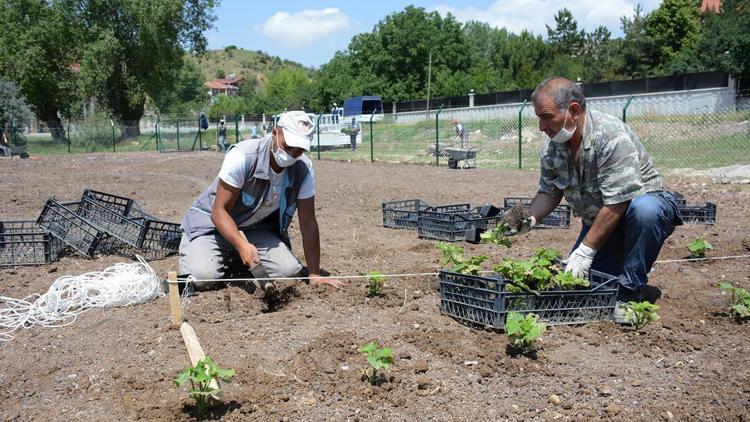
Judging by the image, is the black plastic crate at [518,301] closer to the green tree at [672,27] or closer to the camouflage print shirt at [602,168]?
the camouflage print shirt at [602,168]

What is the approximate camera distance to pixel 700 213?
25.3ft

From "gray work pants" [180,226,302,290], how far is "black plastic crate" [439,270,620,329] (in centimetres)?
153

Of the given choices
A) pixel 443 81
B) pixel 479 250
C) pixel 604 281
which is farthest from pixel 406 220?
pixel 443 81

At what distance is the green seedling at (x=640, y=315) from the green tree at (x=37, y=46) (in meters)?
36.3

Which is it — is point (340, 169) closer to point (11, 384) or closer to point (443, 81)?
point (11, 384)

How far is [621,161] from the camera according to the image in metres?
4.16

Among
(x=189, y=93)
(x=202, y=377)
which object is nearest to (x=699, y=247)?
(x=202, y=377)

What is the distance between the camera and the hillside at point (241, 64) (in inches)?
6811

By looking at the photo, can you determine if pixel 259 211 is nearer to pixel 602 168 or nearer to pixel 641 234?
pixel 602 168

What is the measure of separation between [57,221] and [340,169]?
12.7 metres

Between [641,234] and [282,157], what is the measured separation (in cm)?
265

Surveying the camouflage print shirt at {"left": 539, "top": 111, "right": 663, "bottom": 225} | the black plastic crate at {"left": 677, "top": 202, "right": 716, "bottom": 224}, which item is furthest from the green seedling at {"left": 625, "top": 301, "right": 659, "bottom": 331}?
the black plastic crate at {"left": 677, "top": 202, "right": 716, "bottom": 224}

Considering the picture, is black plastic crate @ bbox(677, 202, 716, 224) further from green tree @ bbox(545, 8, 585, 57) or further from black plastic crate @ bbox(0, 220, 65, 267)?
green tree @ bbox(545, 8, 585, 57)

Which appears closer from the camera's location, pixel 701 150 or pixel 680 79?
pixel 701 150
